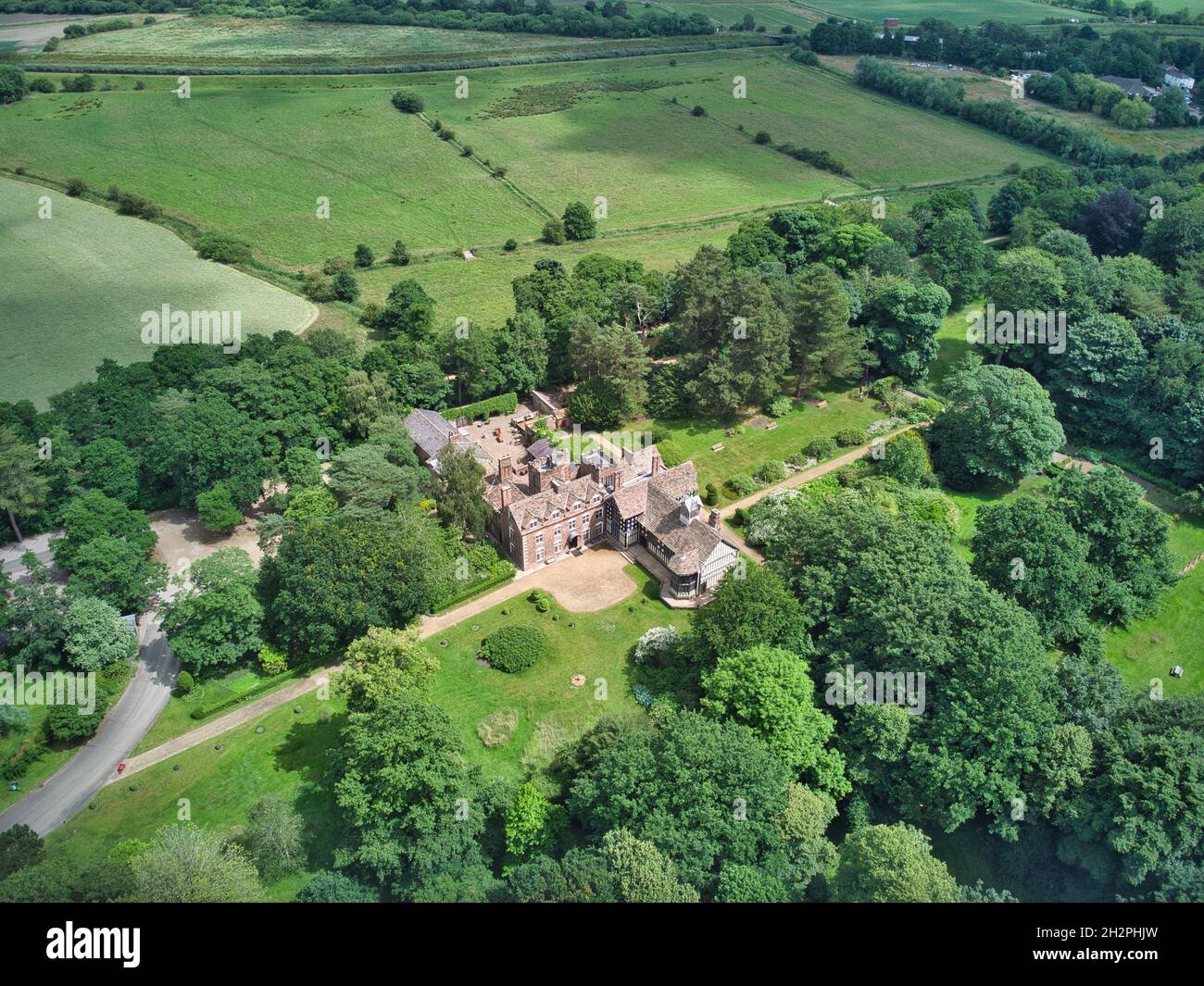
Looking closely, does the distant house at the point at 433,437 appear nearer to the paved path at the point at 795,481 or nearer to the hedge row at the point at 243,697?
the paved path at the point at 795,481

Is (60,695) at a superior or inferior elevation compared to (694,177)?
inferior

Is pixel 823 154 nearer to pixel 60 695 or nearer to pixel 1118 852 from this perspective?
pixel 1118 852

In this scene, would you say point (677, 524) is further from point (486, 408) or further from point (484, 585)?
point (486, 408)

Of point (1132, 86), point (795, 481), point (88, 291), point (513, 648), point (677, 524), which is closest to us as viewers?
point (513, 648)

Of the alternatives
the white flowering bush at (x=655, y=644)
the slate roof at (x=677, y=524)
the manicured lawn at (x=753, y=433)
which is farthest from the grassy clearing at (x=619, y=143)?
the white flowering bush at (x=655, y=644)

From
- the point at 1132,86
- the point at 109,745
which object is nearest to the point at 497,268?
the point at 109,745
